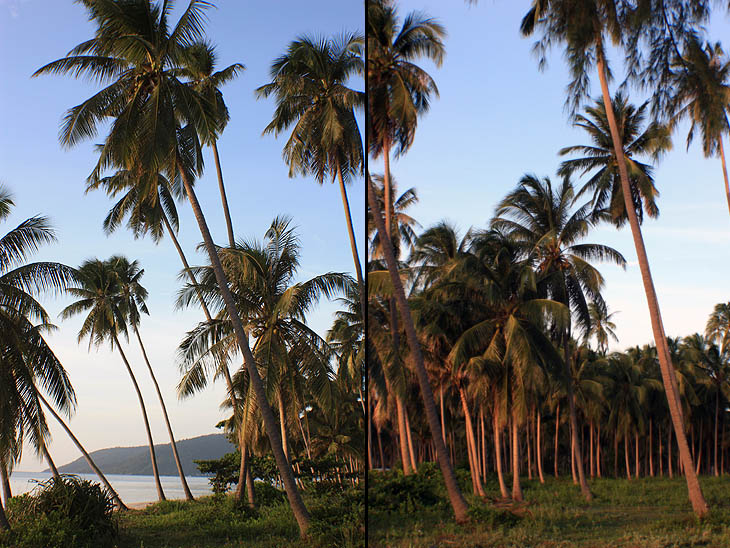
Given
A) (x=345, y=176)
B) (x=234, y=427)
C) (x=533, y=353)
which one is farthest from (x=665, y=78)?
(x=234, y=427)

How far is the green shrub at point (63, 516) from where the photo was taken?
195 inches

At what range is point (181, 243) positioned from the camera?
7535 mm

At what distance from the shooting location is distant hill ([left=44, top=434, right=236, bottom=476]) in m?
5.36

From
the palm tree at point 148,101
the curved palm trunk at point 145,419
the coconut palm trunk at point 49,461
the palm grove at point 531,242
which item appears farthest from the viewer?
the palm grove at point 531,242

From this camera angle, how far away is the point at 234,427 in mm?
8906

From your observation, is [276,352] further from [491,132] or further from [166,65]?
[491,132]

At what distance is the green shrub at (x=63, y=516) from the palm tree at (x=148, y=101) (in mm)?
2083

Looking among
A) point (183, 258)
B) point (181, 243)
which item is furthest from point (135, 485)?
point (181, 243)

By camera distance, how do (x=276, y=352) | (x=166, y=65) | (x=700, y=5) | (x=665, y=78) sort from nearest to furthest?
(x=166, y=65)
(x=700, y=5)
(x=665, y=78)
(x=276, y=352)

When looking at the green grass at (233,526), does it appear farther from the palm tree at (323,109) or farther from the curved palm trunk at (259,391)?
the palm tree at (323,109)

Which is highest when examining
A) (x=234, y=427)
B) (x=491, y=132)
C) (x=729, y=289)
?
(x=491, y=132)

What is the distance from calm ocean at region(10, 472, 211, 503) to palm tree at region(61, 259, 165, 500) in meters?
0.15

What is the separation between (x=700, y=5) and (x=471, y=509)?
8.04 meters

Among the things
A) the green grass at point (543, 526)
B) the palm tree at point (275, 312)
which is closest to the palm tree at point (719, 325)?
the green grass at point (543, 526)
